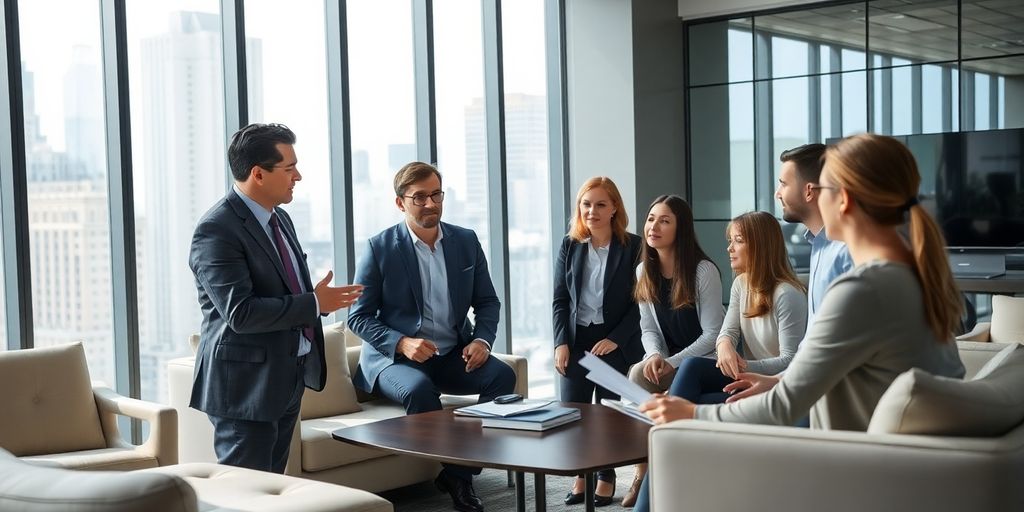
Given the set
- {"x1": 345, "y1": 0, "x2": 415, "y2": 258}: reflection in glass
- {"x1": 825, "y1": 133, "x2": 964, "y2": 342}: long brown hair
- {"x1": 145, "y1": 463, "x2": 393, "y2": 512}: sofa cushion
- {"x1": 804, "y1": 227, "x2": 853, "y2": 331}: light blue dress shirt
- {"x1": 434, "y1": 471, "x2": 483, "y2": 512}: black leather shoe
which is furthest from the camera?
{"x1": 345, "y1": 0, "x2": 415, "y2": 258}: reflection in glass

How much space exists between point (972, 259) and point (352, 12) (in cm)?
A: 411

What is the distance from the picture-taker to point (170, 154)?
509 centimetres

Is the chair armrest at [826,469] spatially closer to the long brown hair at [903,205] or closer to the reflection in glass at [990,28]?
the long brown hair at [903,205]

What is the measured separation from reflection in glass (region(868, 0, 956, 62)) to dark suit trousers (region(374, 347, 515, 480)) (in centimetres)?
384

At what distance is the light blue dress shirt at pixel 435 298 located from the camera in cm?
→ 471

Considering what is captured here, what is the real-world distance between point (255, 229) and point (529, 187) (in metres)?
3.91

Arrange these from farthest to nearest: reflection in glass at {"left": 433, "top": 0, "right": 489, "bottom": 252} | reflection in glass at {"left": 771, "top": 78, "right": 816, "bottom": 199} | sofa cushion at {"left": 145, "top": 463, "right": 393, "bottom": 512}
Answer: reflection in glass at {"left": 771, "top": 78, "right": 816, "bottom": 199} < reflection in glass at {"left": 433, "top": 0, "right": 489, "bottom": 252} < sofa cushion at {"left": 145, "top": 463, "right": 393, "bottom": 512}

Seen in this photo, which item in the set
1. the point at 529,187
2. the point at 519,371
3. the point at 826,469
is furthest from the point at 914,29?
the point at 826,469

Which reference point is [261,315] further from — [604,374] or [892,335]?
[892,335]

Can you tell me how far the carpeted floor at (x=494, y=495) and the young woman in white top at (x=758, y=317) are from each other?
2.52 ft

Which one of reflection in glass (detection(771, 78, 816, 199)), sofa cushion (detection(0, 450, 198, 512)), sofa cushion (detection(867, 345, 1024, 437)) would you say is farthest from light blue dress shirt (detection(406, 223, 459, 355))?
reflection in glass (detection(771, 78, 816, 199))

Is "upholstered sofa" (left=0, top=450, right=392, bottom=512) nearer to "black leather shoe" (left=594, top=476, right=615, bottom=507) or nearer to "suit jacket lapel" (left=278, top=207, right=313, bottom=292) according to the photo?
"suit jacket lapel" (left=278, top=207, right=313, bottom=292)

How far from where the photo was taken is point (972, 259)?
22.4ft

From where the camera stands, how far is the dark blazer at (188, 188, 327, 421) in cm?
323
